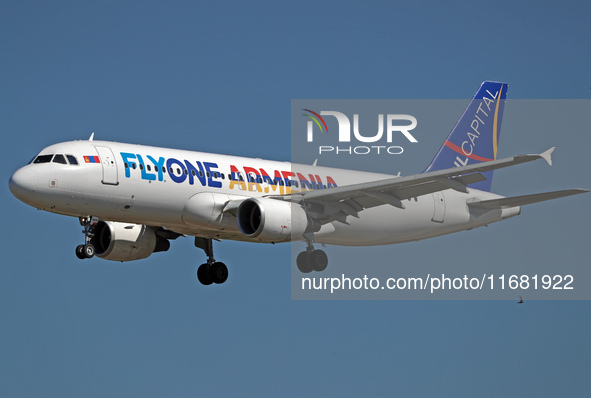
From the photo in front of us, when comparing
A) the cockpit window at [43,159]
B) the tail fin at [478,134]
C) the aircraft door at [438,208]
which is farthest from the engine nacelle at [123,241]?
the tail fin at [478,134]

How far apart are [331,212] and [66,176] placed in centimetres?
1029

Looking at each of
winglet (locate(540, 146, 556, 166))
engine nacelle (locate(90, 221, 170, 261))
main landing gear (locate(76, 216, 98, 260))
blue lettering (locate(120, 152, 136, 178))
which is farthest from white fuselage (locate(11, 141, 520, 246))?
winglet (locate(540, 146, 556, 166))

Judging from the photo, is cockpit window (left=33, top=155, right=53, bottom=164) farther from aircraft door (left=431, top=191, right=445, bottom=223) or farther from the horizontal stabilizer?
the horizontal stabilizer

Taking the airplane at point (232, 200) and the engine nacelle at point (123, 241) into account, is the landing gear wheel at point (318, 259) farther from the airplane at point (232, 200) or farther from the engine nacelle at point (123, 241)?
the engine nacelle at point (123, 241)

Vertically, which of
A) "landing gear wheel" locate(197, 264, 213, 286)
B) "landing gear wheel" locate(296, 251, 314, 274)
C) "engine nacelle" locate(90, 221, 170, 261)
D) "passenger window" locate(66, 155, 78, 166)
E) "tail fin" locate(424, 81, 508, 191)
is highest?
"tail fin" locate(424, 81, 508, 191)

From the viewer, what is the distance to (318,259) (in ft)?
128

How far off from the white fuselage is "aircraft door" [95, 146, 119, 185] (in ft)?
0.11

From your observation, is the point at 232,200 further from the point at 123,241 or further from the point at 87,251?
the point at 123,241

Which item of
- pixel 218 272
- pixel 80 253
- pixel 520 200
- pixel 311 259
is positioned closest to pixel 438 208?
pixel 520 200

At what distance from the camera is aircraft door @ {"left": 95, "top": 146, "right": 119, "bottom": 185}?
113ft

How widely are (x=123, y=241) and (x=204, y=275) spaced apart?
372cm

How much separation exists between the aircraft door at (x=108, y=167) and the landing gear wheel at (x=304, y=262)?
26.7 feet

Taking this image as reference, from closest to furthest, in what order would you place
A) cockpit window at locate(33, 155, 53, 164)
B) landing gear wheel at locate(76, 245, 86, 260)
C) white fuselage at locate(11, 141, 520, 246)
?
white fuselage at locate(11, 141, 520, 246)
cockpit window at locate(33, 155, 53, 164)
landing gear wheel at locate(76, 245, 86, 260)

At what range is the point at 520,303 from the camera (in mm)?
38344
